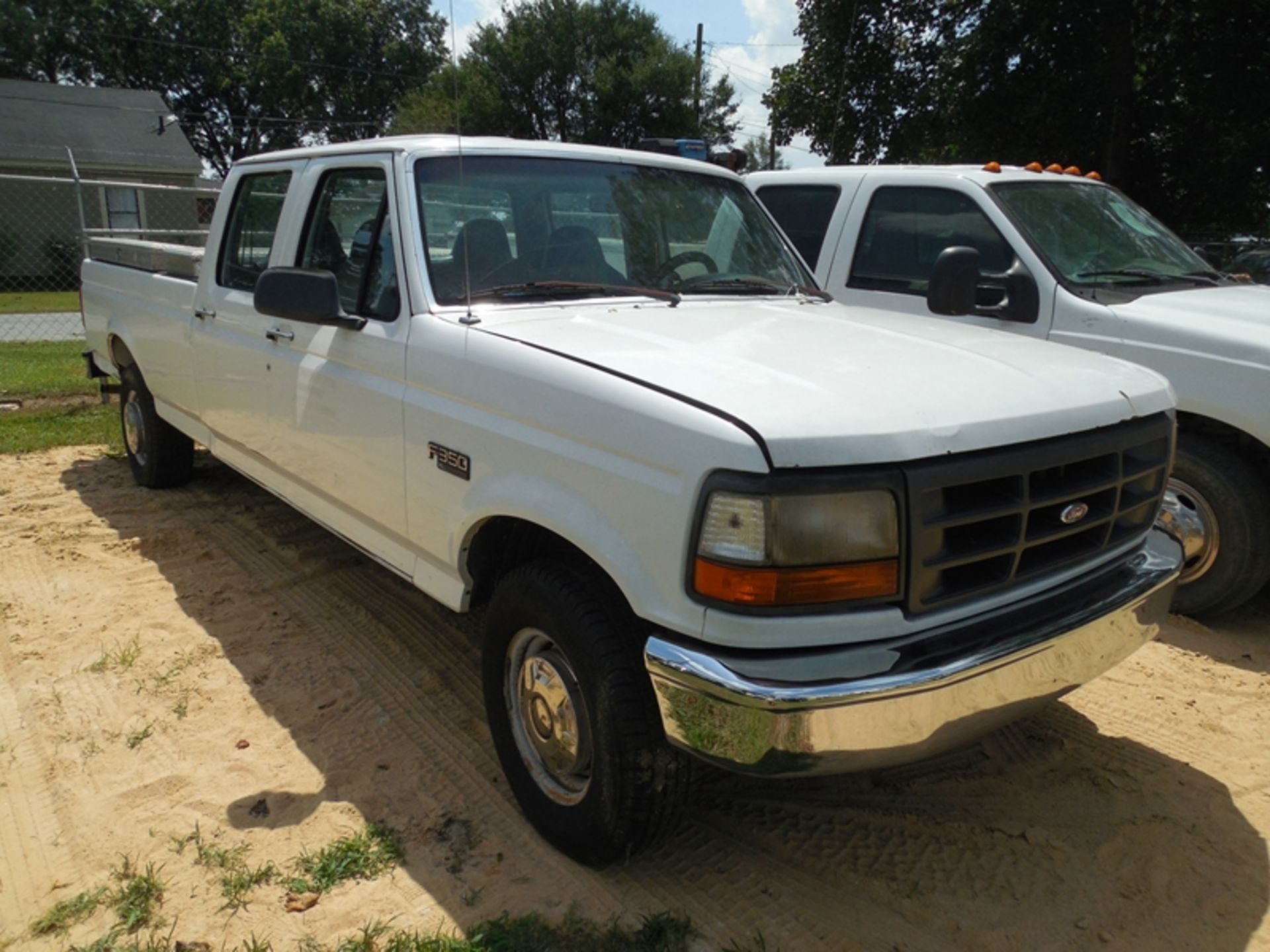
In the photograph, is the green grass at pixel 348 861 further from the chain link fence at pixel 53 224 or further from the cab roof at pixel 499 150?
the chain link fence at pixel 53 224

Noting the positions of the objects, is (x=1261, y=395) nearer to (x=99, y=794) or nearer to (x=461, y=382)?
(x=461, y=382)

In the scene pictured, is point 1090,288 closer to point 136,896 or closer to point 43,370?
point 136,896

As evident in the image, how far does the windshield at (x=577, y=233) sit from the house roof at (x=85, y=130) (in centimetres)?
2532

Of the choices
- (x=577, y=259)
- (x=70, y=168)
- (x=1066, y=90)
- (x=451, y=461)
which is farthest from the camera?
(x=70, y=168)

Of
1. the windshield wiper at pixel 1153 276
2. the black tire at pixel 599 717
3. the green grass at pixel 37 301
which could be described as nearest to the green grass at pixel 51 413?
the black tire at pixel 599 717

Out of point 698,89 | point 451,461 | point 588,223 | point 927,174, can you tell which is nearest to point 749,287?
Result: point 588,223

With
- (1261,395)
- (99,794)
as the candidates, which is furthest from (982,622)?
(99,794)

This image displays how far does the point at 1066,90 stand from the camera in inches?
515

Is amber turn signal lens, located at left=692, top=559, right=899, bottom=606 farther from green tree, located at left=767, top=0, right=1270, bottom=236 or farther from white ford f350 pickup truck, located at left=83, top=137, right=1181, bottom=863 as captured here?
green tree, located at left=767, top=0, right=1270, bottom=236

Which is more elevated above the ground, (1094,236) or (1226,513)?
(1094,236)

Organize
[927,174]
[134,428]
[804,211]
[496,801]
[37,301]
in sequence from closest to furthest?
[496,801] → [927,174] → [804,211] → [134,428] → [37,301]

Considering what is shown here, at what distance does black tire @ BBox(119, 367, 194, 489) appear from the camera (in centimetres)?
620

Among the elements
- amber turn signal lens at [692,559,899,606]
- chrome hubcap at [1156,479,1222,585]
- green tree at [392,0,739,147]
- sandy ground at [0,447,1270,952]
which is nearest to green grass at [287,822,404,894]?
sandy ground at [0,447,1270,952]

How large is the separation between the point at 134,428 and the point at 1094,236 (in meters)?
6.06
